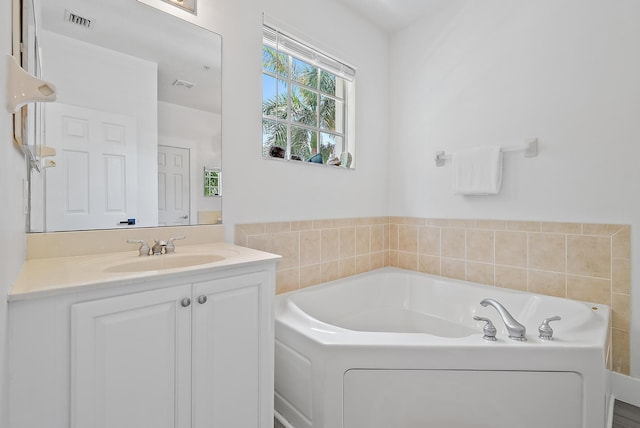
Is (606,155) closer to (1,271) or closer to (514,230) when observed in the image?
(514,230)

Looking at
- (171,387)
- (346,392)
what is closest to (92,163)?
(171,387)

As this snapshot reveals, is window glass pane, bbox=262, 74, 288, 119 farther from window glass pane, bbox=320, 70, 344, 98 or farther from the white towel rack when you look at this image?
the white towel rack

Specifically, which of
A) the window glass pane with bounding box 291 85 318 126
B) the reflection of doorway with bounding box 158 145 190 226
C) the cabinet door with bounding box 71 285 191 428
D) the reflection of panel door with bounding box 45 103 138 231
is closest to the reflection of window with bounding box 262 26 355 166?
the window glass pane with bounding box 291 85 318 126

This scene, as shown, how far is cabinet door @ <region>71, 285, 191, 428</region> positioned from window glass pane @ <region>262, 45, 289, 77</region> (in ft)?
5.42

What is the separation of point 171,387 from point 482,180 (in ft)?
A: 7.17

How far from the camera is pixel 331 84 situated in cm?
272

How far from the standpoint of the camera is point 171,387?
3.63ft

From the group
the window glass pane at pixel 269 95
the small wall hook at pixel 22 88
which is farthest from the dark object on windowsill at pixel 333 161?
the small wall hook at pixel 22 88

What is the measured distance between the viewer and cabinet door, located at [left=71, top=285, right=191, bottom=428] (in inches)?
36.8

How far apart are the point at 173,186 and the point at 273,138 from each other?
824 millimetres

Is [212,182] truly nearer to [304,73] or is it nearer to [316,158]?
[316,158]

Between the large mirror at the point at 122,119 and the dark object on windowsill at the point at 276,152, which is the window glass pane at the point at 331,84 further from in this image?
the large mirror at the point at 122,119

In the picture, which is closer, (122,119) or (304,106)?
(122,119)

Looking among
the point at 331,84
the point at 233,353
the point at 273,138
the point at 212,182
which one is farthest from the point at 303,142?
the point at 233,353
